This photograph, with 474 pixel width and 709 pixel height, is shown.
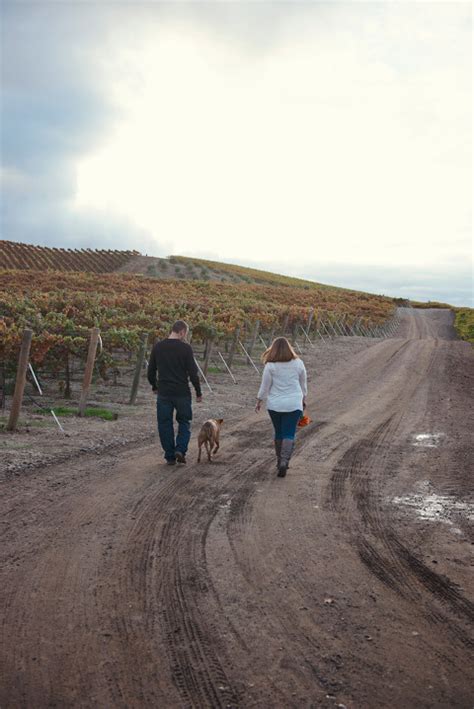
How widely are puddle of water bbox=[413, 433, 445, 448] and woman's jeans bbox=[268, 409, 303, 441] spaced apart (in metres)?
3.42

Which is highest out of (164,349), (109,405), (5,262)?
(5,262)

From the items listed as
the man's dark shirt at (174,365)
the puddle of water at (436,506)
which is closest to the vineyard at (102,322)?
the man's dark shirt at (174,365)

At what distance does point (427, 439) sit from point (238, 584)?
7.72 metres

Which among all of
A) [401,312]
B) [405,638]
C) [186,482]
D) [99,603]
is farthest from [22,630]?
[401,312]

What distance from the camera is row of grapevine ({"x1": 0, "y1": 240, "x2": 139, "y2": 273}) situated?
7800 centimetres

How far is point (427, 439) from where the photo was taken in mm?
12000

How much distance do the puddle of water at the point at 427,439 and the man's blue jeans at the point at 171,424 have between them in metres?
4.41

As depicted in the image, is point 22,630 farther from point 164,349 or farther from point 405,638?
point 164,349

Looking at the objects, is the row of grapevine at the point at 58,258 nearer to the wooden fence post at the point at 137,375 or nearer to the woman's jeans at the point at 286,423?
the wooden fence post at the point at 137,375

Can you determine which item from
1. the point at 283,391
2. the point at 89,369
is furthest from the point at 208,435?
the point at 89,369

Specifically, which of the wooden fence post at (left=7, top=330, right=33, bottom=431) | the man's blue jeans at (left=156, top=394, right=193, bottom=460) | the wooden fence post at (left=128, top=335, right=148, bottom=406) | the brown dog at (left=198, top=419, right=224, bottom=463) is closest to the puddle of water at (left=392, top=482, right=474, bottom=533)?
the brown dog at (left=198, top=419, right=224, bottom=463)

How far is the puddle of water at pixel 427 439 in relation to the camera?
11.5 meters

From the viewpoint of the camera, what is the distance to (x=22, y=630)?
430 centimetres

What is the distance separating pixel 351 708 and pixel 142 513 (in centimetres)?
371
